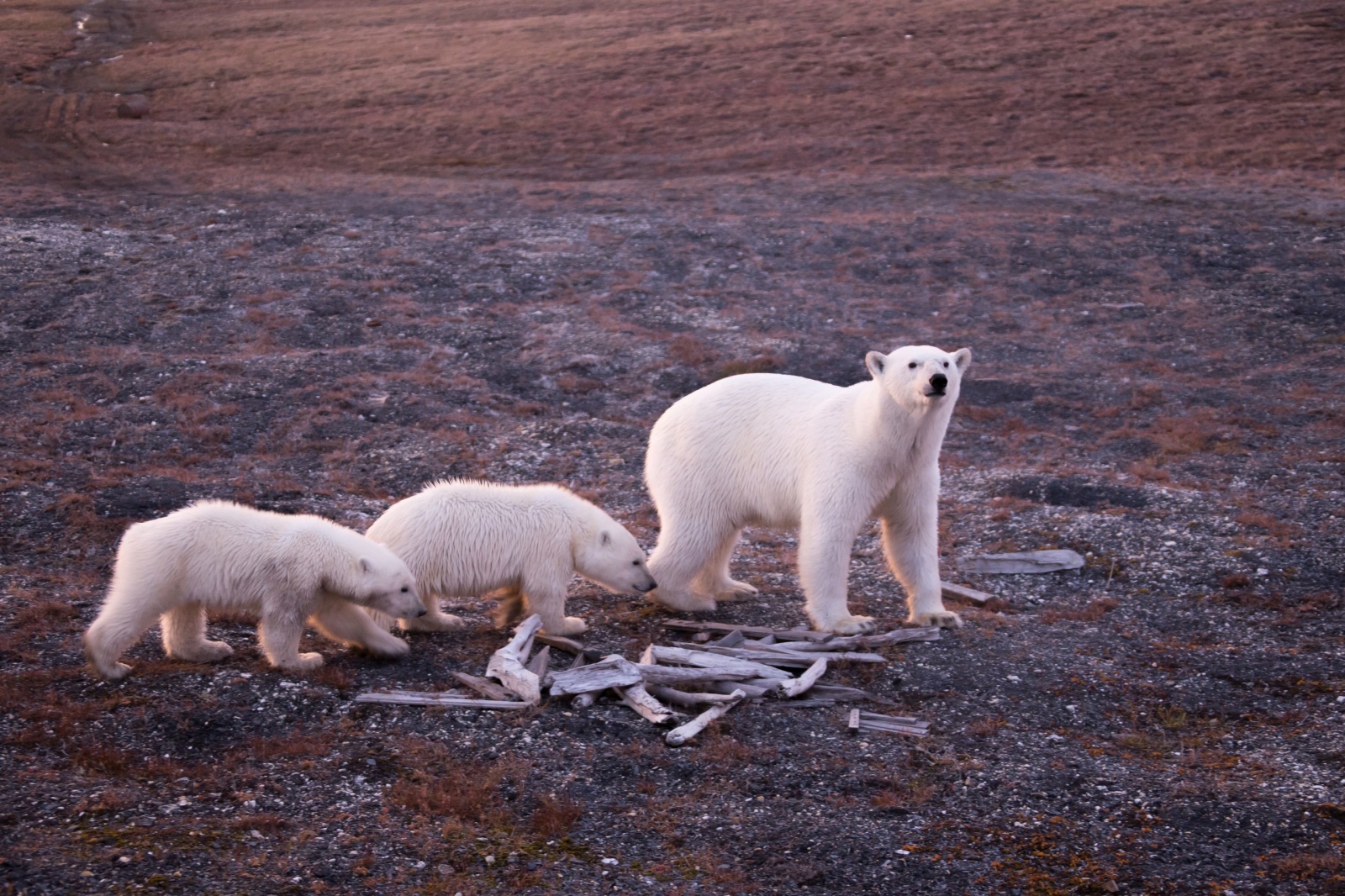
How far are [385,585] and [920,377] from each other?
354 cm

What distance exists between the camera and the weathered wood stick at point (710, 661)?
720 cm

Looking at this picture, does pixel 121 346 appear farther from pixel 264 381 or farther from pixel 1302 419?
pixel 1302 419

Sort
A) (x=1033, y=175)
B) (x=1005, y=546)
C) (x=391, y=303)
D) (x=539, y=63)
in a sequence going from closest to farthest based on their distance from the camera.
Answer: (x=1005, y=546), (x=391, y=303), (x=1033, y=175), (x=539, y=63)

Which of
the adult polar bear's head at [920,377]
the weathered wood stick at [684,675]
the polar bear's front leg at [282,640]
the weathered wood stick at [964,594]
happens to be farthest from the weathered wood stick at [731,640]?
the polar bear's front leg at [282,640]

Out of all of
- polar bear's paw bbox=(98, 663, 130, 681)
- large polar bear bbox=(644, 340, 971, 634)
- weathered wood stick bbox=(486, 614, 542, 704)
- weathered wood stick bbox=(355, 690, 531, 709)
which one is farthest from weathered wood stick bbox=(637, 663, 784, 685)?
polar bear's paw bbox=(98, 663, 130, 681)

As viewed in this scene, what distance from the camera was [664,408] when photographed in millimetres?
14680

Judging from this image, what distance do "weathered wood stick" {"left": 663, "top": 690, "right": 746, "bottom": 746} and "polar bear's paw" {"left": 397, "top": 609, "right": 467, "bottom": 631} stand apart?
2.23 m

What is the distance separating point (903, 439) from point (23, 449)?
9220 mm

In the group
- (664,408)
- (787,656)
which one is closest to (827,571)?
(787,656)

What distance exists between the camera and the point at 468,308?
18.0 metres

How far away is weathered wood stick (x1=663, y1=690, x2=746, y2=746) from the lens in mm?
6375

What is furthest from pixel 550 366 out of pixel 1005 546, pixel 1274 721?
pixel 1274 721

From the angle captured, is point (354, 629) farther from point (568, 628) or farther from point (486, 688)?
point (568, 628)

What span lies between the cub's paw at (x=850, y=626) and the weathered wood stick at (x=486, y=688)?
7.71ft
